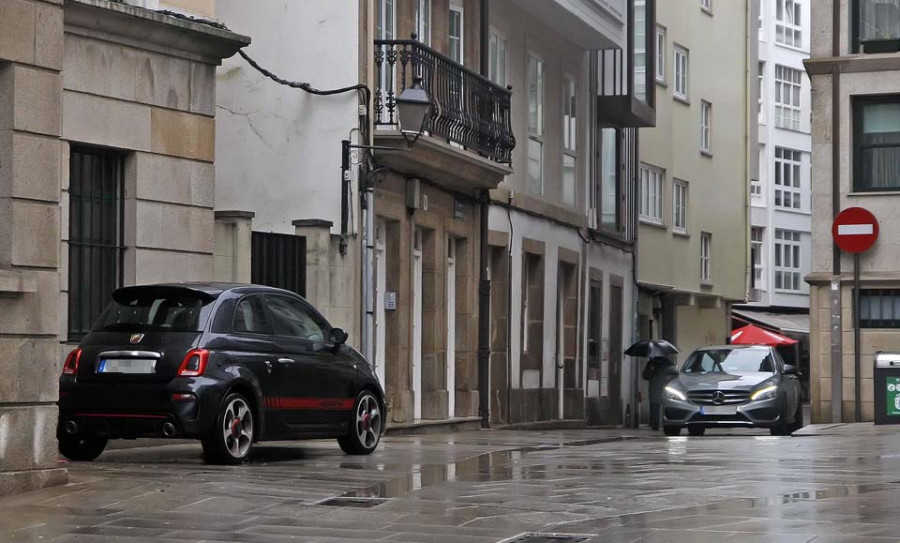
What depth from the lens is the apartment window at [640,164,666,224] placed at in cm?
4212

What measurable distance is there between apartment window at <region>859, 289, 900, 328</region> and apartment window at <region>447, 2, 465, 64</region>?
7967 mm

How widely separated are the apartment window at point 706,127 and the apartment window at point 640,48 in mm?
7425

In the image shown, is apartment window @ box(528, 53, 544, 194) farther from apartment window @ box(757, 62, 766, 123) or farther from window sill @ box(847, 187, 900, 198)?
apartment window @ box(757, 62, 766, 123)

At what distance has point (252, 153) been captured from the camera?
2309 cm

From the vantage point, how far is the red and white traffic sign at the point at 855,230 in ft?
98.7

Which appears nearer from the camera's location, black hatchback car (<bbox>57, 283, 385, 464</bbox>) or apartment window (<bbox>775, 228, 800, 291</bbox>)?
black hatchback car (<bbox>57, 283, 385, 464</bbox>)

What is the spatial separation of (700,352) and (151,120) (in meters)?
12.9

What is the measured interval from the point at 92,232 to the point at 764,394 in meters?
12.0

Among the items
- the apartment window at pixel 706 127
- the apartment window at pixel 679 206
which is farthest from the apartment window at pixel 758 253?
the apartment window at pixel 679 206

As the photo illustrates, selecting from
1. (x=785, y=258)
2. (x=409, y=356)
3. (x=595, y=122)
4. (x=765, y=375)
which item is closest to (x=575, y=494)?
(x=409, y=356)

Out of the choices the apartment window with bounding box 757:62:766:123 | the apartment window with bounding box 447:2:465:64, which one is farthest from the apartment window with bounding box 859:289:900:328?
the apartment window with bounding box 757:62:766:123

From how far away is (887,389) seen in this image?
88.0ft

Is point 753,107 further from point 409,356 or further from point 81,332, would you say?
point 81,332

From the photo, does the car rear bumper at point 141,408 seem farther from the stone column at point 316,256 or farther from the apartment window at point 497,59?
the apartment window at point 497,59
